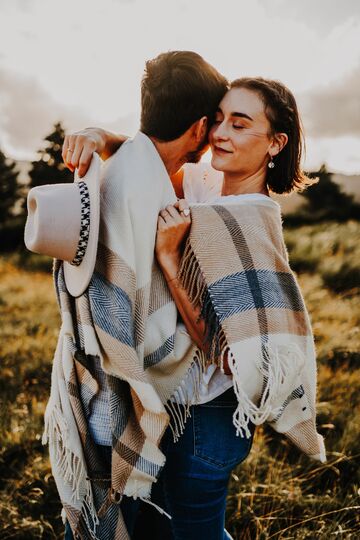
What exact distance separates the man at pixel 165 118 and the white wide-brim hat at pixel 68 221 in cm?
9

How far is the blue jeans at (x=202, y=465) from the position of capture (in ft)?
5.52

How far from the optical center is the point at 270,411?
1591 mm

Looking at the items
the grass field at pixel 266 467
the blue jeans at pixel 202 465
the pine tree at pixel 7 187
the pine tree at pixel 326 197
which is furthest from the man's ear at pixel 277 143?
the pine tree at pixel 7 187

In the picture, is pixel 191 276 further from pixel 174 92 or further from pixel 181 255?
pixel 174 92

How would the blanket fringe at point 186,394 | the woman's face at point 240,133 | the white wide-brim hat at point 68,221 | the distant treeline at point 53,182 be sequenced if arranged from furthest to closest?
the distant treeline at point 53,182, the woman's face at point 240,133, the blanket fringe at point 186,394, the white wide-brim hat at point 68,221

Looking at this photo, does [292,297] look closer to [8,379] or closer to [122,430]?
[122,430]

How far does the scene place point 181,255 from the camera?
165cm

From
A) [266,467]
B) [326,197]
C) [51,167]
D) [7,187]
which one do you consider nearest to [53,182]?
[51,167]

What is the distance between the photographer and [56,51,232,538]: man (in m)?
1.64

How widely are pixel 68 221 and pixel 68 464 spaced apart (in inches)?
33.1

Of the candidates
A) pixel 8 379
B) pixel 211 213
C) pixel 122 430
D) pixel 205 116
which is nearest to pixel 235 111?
pixel 205 116

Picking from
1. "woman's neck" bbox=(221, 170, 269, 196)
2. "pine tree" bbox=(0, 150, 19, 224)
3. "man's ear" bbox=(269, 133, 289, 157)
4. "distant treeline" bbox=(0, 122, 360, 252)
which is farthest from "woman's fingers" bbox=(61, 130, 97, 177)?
"pine tree" bbox=(0, 150, 19, 224)

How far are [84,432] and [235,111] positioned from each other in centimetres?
122

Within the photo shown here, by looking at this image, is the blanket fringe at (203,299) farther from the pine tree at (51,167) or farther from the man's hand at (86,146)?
the pine tree at (51,167)
